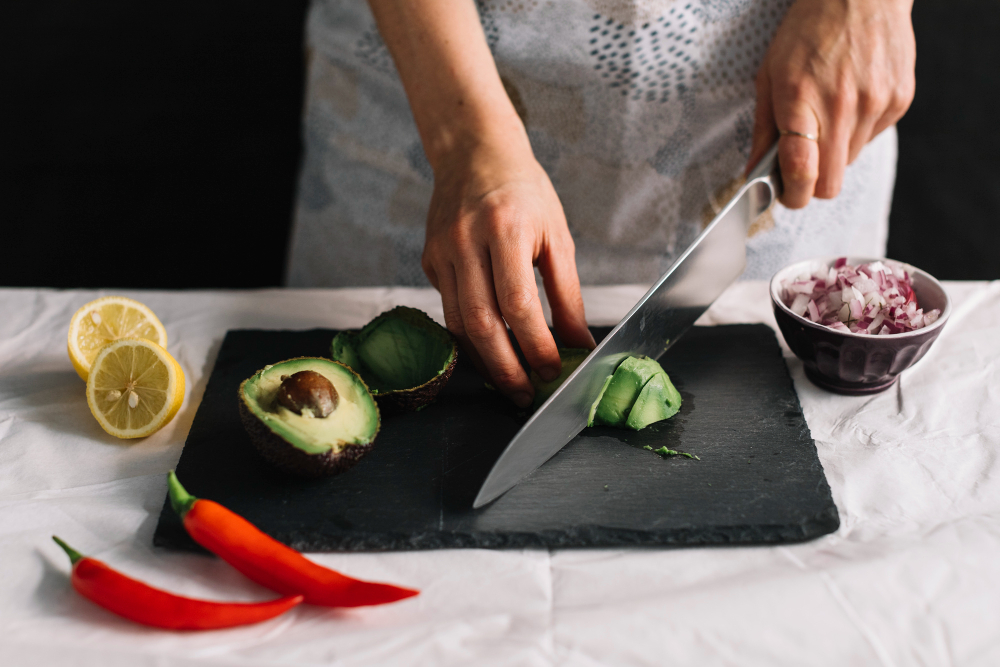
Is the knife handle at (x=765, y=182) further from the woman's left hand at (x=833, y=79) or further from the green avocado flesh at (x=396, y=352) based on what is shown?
the green avocado flesh at (x=396, y=352)

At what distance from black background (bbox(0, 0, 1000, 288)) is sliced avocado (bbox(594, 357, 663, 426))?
9.42 feet

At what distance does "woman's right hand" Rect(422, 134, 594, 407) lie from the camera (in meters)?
1.29

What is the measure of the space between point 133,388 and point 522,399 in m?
0.70

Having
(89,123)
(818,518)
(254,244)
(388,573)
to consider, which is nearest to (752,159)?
(818,518)

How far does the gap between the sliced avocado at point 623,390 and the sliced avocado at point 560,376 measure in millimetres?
86

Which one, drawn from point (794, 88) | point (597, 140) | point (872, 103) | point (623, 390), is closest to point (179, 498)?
point (623, 390)

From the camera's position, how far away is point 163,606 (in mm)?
973

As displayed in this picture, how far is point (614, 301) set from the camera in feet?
5.91

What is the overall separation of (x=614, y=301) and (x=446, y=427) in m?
0.65

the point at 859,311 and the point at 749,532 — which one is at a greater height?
the point at 859,311

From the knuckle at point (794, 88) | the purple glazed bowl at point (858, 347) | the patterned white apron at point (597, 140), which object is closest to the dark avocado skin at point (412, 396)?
the purple glazed bowl at point (858, 347)

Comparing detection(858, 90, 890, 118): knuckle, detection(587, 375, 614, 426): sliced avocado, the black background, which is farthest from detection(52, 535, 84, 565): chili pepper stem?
the black background

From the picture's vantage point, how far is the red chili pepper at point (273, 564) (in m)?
1.01

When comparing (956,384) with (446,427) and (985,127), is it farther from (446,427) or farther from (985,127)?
(985,127)
